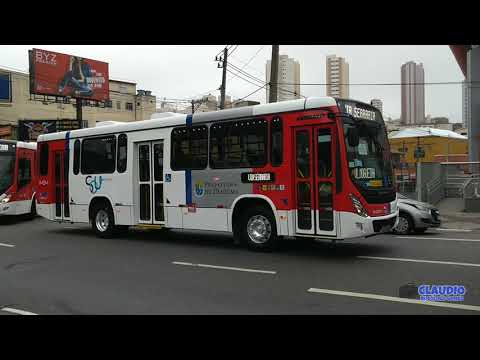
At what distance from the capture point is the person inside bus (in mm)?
41938

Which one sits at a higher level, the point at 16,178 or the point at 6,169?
the point at 6,169

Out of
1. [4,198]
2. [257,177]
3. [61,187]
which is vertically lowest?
[4,198]

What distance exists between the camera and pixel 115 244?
1208cm

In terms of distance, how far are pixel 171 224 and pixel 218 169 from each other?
201cm

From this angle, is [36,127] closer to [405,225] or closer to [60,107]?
[60,107]

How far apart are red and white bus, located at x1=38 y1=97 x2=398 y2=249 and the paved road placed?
2.39 ft

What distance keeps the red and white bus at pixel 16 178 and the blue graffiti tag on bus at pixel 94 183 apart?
229 inches

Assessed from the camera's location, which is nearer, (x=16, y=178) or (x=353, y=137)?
(x=353, y=137)

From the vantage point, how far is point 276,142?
386 inches

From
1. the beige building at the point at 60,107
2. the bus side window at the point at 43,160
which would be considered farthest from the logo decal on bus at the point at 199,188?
the beige building at the point at 60,107

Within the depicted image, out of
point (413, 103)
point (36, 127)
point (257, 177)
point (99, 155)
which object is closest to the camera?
point (257, 177)

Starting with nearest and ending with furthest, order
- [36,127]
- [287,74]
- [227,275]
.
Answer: [227,275] → [287,74] → [36,127]

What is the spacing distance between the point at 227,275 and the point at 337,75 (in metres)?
26.1

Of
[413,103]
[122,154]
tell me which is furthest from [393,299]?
[413,103]
